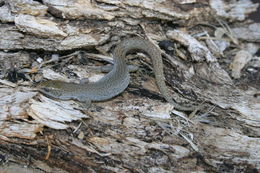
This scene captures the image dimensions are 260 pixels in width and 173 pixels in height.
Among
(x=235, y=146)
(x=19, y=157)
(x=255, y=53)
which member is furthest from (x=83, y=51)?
(x=255, y=53)

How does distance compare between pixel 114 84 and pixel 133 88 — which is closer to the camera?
pixel 114 84

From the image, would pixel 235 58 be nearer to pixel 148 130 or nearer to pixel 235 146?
pixel 235 146

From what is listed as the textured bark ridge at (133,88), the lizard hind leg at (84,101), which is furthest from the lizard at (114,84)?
the textured bark ridge at (133,88)

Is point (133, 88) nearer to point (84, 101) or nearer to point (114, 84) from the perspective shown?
point (114, 84)

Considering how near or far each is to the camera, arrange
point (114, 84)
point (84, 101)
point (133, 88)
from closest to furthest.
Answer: point (84, 101) < point (114, 84) < point (133, 88)

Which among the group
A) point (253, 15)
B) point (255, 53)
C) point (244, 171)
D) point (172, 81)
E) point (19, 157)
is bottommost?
point (19, 157)

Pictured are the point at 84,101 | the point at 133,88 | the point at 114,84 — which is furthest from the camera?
the point at 133,88

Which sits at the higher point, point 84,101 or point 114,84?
point 114,84

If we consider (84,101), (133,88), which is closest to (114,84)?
(133,88)
